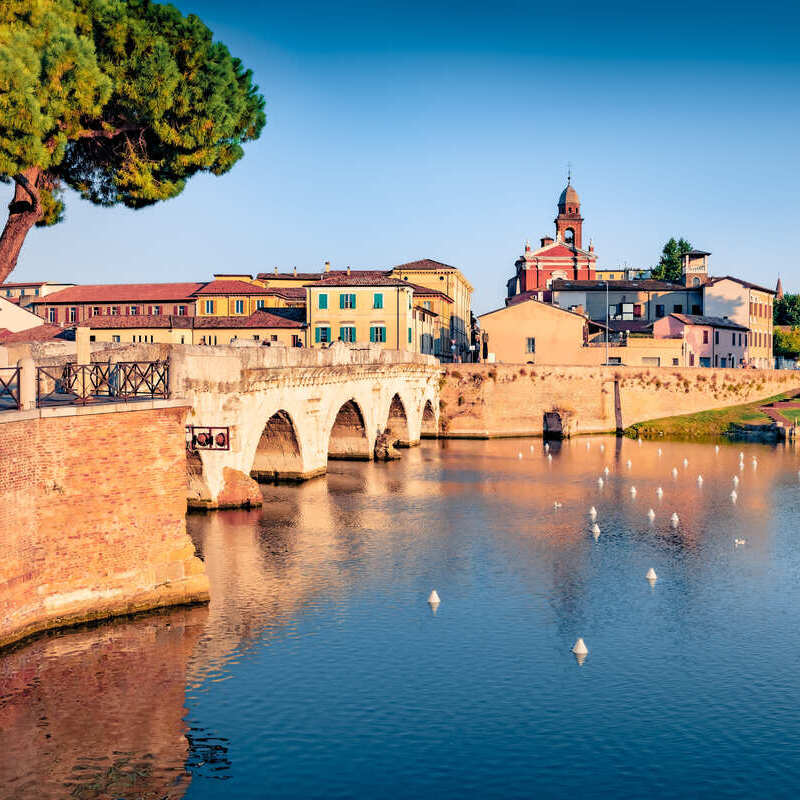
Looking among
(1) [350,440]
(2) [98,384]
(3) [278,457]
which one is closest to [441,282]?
(1) [350,440]

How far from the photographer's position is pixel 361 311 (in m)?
92.9

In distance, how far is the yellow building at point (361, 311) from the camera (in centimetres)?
9238

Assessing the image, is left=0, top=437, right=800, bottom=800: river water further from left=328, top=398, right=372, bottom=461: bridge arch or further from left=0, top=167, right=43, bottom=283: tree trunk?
left=328, top=398, right=372, bottom=461: bridge arch

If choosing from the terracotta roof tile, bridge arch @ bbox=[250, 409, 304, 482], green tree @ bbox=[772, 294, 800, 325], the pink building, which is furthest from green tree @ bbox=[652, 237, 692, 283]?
bridge arch @ bbox=[250, 409, 304, 482]

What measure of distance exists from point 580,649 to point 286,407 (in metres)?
26.9

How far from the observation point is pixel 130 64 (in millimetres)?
42406

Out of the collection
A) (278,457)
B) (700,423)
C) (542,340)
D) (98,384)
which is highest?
(542,340)

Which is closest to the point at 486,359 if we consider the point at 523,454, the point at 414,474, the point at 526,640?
the point at 523,454

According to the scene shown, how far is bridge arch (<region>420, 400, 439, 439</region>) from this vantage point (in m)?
91.3

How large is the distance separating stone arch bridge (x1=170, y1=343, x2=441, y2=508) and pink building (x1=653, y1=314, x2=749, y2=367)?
139ft

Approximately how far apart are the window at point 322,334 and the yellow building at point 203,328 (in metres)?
6.26

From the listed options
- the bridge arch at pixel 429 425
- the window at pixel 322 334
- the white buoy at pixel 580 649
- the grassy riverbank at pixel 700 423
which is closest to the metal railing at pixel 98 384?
the white buoy at pixel 580 649

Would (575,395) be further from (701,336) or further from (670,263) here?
(670,263)

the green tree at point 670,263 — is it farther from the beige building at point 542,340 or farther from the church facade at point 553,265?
the beige building at point 542,340
